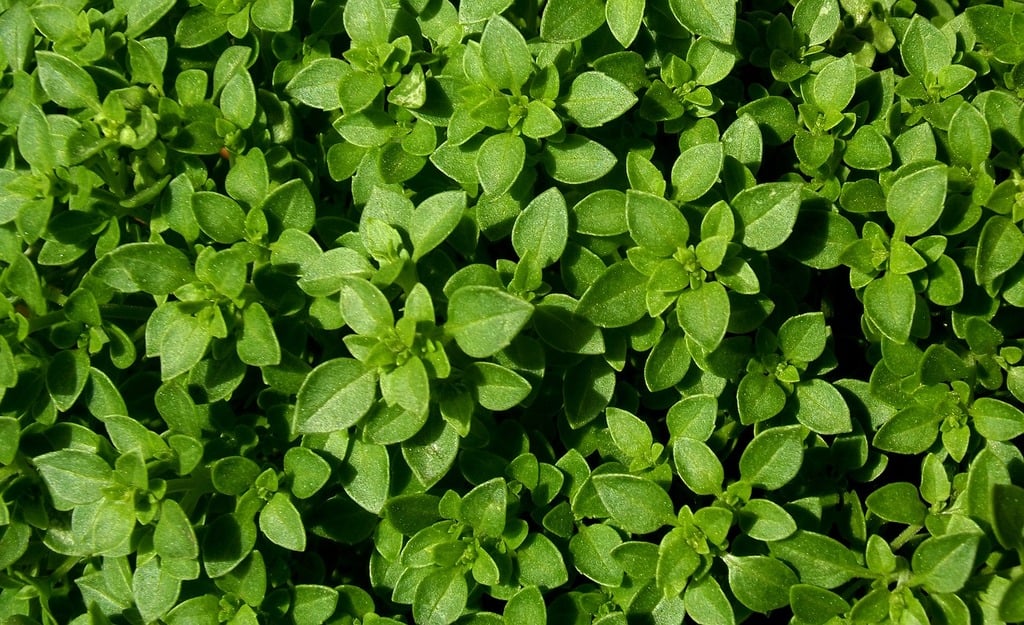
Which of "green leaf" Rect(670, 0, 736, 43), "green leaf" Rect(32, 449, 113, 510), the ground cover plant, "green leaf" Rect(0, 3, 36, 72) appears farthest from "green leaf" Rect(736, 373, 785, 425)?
"green leaf" Rect(0, 3, 36, 72)

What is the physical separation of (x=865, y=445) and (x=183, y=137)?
1.92 m

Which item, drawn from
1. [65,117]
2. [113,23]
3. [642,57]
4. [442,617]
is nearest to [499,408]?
[442,617]

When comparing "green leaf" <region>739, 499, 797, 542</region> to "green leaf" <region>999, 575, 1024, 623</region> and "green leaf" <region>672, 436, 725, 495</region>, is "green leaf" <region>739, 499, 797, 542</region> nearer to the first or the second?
"green leaf" <region>672, 436, 725, 495</region>

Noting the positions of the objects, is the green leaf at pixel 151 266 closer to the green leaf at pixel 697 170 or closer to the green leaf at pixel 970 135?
the green leaf at pixel 697 170

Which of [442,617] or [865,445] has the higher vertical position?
[865,445]

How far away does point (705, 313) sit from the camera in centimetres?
202

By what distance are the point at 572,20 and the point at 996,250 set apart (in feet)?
3.80

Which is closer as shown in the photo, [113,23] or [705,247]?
[705,247]

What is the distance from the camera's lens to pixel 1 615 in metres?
2.38

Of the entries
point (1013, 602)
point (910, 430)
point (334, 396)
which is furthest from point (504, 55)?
point (1013, 602)

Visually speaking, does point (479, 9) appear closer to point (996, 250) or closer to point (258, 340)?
point (258, 340)

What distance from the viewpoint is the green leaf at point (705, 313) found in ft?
6.49

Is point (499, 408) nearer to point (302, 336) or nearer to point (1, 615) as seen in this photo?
point (302, 336)

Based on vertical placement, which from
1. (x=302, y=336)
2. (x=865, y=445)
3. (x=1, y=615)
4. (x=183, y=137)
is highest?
(x=183, y=137)
